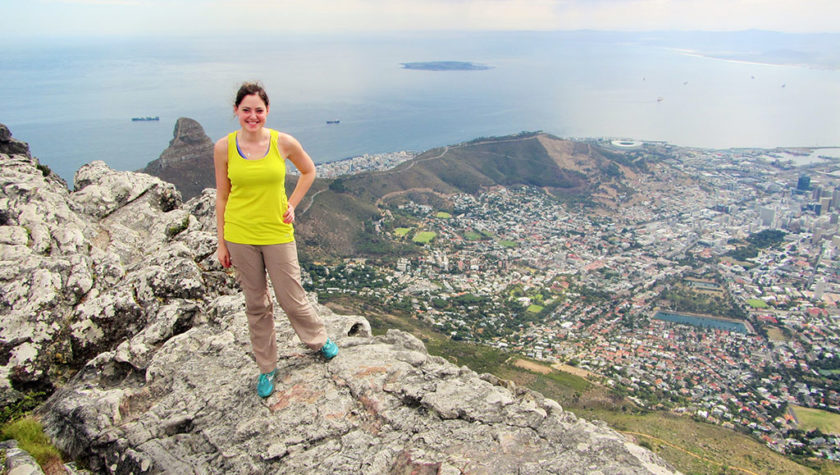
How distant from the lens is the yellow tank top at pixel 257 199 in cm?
381

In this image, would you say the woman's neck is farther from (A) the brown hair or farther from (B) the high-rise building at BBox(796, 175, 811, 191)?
(B) the high-rise building at BBox(796, 175, 811, 191)

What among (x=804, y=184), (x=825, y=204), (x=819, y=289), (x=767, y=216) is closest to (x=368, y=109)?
(x=804, y=184)

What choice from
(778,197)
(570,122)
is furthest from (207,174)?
(570,122)

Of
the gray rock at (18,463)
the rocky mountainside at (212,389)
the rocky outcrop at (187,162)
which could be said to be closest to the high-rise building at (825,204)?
the rocky outcrop at (187,162)

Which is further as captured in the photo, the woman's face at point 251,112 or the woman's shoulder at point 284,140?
the woman's shoulder at point 284,140

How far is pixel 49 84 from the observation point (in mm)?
123812

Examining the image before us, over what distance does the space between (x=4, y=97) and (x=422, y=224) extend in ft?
344

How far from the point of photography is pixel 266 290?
4.36 metres

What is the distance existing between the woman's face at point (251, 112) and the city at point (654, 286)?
74.1 feet

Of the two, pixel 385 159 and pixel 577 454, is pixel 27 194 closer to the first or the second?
pixel 577 454

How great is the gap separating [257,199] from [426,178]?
61.2 metres

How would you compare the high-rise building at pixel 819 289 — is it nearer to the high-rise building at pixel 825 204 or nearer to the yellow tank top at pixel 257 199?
the high-rise building at pixel 825 204

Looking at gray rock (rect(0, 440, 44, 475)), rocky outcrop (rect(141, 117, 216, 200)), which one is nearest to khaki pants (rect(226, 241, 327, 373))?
gray rock (rect(0, 440, 44, 475))

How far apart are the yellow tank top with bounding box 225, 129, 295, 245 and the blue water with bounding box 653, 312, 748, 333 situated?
35.5 meters
